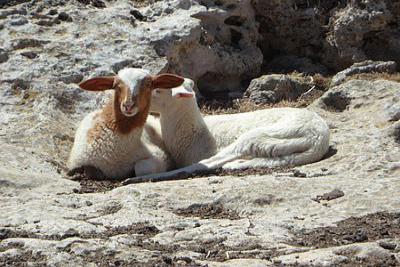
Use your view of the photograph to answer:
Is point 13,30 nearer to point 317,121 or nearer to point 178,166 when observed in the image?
point 178,166

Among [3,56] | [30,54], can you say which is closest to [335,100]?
[30,54]

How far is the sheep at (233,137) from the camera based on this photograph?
11.5 meters

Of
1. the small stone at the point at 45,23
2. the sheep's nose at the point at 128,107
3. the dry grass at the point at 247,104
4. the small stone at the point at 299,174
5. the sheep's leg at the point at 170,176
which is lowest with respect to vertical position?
the dry grass at the point at 247,104

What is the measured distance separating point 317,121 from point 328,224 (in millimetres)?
3766

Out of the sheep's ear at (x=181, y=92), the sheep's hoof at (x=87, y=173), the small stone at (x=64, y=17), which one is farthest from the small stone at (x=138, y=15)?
the sheep's hoof at (x=87, y=173)

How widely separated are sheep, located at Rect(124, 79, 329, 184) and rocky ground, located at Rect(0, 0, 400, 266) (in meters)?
0.32

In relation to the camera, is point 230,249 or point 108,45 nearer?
point 230,249

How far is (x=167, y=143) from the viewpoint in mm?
12680

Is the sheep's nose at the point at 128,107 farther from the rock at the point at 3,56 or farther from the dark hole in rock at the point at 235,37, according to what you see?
the dark hole in rock at the point at 235,37

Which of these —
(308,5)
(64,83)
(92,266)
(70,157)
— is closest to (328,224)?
(92,266)

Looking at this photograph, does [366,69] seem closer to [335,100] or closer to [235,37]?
[335,100]

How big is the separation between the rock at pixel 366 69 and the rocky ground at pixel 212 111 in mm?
21

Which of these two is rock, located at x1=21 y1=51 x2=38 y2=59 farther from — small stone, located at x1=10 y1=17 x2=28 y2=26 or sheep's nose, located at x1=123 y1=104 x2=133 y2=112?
sheep's nose, located at x1=123 y1=104 x2=133 y2=112

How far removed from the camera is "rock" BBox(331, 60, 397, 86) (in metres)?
15.2
